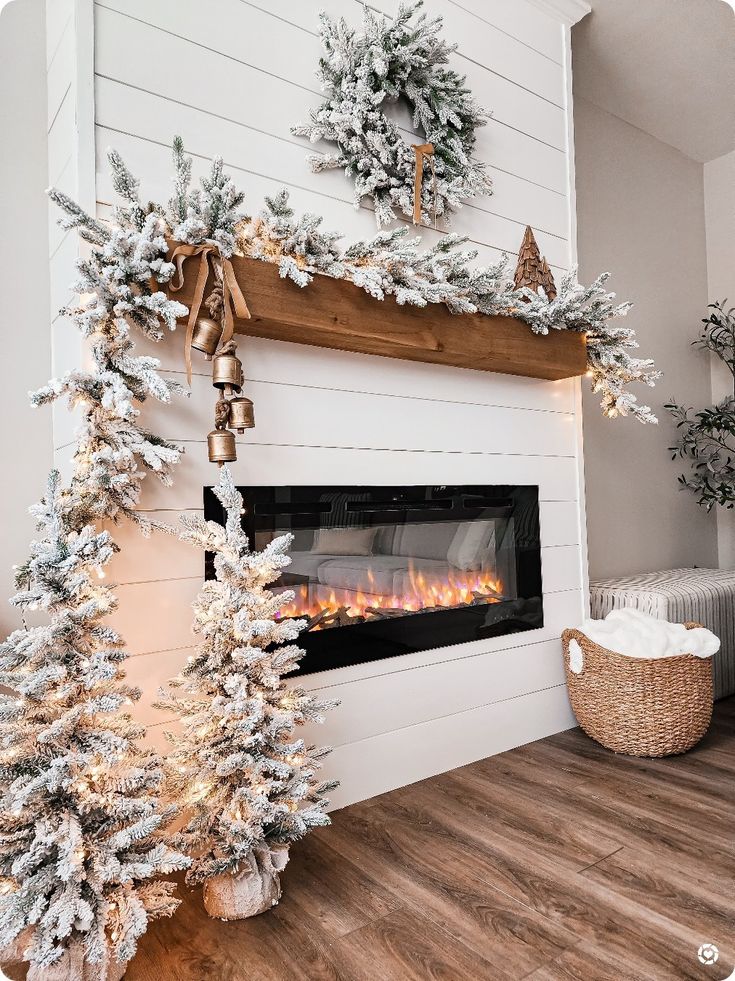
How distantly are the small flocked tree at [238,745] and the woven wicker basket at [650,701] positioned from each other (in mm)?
1215

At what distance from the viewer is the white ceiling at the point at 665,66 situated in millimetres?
2756

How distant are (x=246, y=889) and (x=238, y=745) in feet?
1.04

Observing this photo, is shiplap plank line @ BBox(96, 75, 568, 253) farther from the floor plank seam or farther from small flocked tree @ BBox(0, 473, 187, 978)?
the floor plank seam

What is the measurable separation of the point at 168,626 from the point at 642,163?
348 cm

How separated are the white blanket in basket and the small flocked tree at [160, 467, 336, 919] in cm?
125

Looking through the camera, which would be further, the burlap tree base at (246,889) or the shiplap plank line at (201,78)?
the shiplap plank line at (201,78)

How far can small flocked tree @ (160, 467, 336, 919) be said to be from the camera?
1439 mm

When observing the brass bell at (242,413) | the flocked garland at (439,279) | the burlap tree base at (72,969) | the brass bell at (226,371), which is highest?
the flocked garland at (439,279)

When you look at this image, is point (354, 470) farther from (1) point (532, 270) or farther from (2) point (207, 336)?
(1) point (532, 270)

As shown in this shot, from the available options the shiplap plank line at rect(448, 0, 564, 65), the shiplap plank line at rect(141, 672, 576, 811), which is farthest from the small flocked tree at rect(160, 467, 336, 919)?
the shiplap plank line at rect(448, 0, 564, 65)

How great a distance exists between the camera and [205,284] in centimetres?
163

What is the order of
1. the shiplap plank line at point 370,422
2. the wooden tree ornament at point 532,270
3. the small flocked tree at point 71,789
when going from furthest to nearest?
the wooden tree ornament at point 532,270, the shiplap plank line at point 370,422, the small flocked tree at point 71,789

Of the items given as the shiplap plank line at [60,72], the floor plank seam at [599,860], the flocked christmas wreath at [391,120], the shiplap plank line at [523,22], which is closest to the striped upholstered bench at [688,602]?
the floor plank seam at [599,860]

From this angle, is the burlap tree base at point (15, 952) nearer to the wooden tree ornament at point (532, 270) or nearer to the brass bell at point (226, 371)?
the brass bell at point (226, 371)
